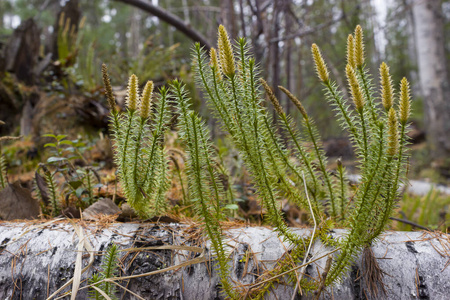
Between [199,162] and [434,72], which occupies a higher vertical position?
[434,72]

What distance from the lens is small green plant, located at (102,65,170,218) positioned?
968mm

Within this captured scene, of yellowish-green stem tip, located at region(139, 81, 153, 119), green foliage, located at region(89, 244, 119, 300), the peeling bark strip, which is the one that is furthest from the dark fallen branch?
green foliage, located at region(89, 244, 119, 300)

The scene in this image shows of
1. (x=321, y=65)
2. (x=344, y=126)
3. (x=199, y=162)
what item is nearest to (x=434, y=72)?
(x=344, y=126)

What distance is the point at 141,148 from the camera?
1.09m

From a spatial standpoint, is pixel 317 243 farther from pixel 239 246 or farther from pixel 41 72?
pixel 41 72

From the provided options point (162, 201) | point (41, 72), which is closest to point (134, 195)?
point (162, 201)

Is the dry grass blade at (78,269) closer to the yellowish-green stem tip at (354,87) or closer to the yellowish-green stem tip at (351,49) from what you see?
the yellowish-green stem tip at (354,87)

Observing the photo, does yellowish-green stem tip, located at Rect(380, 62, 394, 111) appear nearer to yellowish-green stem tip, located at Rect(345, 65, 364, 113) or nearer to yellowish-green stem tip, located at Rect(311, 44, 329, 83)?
yellowish-green stem tip, located at Rect(345, 65, 364, 113)

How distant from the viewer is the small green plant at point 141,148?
38.1 inches

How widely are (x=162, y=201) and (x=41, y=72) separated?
3264mm

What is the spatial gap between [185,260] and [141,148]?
1.45 ft

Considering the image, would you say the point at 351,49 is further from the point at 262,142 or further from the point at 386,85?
the point at 262,142

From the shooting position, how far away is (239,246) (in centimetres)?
110

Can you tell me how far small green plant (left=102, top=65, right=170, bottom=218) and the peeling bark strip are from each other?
0.13m
